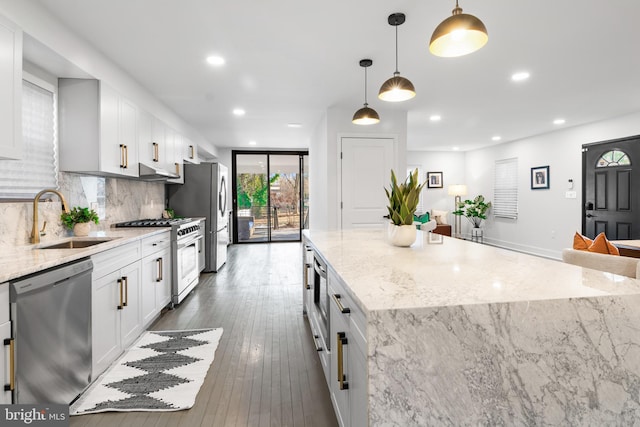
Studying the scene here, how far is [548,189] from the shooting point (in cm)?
717

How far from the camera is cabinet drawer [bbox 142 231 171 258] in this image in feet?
10.3

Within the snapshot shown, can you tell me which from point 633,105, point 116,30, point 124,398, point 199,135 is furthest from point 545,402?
point 199,135

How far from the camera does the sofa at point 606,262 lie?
236 centimetres

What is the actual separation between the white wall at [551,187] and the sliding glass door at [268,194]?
4.89m

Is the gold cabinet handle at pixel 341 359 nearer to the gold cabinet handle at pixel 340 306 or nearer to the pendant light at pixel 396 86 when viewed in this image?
the gold cabinet handle at pixel 340 306

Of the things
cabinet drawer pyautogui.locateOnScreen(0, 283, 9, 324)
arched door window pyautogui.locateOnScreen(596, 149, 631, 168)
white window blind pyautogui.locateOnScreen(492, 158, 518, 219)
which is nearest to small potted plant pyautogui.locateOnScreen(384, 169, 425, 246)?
cabinet drawer pyautogui.locateOnScreen(0, 283, 9, 324)

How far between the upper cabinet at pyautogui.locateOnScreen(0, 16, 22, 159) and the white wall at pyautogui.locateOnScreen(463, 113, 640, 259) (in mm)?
7335

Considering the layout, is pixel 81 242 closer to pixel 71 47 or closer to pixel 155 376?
pixel 155 376

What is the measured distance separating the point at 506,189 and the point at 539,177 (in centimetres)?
112

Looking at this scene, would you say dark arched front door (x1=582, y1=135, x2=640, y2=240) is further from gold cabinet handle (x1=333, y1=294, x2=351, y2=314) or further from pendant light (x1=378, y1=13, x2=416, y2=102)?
gold cabinet handle (x1=333, y1=294, x2=351, y2=314)

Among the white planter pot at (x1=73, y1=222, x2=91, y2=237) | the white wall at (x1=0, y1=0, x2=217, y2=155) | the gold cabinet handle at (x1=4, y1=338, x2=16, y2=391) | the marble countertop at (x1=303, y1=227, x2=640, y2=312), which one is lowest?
the gold cabinet handle at (x1=4, y1=338, x2=16, y2=391)

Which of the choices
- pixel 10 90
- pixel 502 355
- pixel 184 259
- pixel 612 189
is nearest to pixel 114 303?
pixel 10 90

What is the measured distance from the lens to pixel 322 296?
2.18m

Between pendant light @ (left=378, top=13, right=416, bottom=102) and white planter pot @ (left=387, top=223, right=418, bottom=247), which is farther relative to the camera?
pendant light @ (left=378, top=13, right=416, bottom=102)
